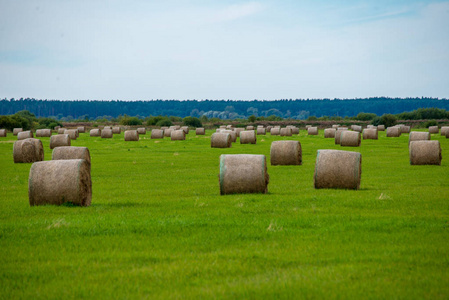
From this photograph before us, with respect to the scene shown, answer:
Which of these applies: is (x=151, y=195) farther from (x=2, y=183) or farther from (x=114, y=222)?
(x=2, y=183)

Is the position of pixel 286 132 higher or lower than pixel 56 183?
lower

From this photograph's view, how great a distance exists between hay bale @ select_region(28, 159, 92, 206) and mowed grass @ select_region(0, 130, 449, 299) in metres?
0.35

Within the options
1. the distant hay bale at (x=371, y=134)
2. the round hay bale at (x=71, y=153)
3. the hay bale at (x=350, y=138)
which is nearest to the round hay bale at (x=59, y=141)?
the round hay bale at (x=71, y=153)

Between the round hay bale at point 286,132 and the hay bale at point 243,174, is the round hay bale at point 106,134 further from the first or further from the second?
the hay bale at point 243,174

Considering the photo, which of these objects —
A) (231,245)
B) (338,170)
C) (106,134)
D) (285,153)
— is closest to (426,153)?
(285,153)

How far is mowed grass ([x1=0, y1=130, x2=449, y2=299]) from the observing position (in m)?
7.64

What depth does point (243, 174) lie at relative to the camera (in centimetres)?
1642

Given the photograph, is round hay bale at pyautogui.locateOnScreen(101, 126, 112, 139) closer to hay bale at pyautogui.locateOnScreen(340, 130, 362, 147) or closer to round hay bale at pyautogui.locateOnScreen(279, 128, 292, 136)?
round hay bale at pyautogui.locateOnScreen(279, 128, 292, 136)

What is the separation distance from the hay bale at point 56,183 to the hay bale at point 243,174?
421 cm

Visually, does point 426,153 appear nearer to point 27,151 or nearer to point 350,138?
point 350,138

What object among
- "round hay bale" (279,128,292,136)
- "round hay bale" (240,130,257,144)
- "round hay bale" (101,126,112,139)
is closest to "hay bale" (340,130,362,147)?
"round hay bale" (240,130,257,144)

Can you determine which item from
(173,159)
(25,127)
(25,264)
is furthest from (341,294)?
(25,127)

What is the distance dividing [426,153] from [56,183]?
736 inches

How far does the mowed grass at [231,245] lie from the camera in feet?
25.1
